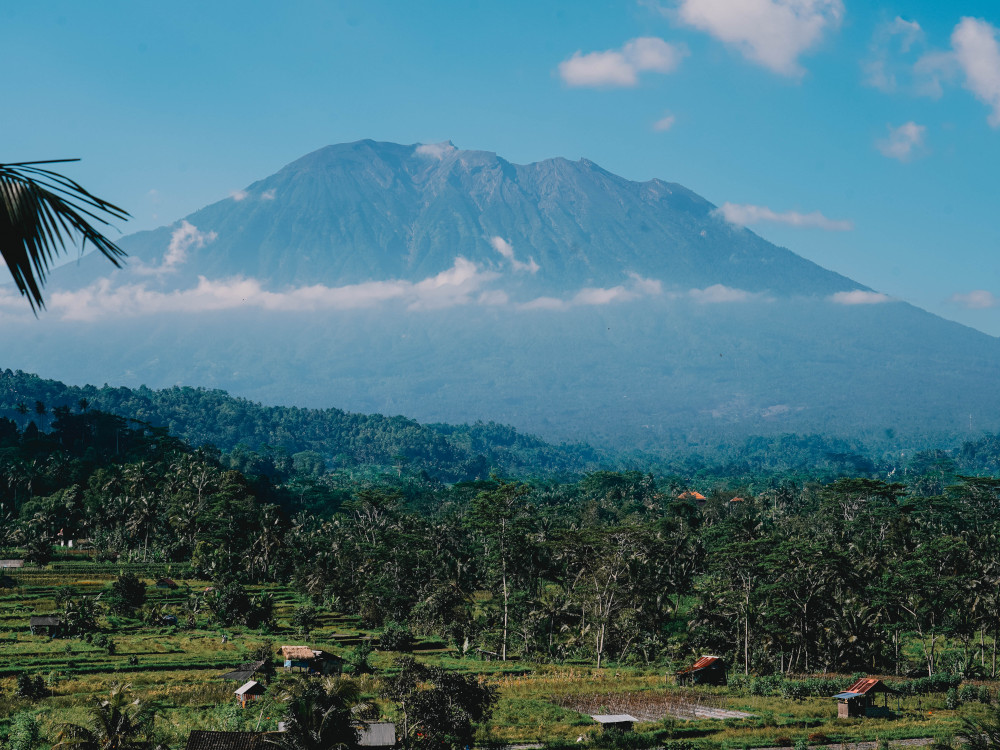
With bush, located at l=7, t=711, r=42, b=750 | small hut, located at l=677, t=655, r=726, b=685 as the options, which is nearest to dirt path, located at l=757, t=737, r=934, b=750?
small hut, located at l=677, t=655, r=726, b=685

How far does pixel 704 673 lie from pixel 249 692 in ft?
64.1

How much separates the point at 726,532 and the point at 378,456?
13417 centimetres

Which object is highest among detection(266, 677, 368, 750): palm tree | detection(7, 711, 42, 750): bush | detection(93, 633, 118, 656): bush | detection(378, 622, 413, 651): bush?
detection(266, 677, 368, 750): palm tree

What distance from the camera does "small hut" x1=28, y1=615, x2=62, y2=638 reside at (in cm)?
4684

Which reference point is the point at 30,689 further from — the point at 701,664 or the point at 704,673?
the point at 704,673

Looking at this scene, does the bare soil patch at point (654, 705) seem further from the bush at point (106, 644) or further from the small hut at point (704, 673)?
the bush at point (106, 644)

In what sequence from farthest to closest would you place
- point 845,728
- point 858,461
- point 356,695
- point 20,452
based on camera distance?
1. point 858,461
2. point 20,452
3. point 845,728
4. point 356,695

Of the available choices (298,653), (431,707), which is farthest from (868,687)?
(298,653)

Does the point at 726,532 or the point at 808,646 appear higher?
the point at 726,532

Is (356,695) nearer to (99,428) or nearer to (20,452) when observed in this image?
(20,452)

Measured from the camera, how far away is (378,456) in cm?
19238

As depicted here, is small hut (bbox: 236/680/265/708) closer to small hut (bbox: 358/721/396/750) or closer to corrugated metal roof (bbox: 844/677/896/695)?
small hut (bbox: 358/721/396/750)

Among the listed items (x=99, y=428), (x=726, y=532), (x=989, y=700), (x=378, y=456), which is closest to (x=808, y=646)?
(x=989, y=700)

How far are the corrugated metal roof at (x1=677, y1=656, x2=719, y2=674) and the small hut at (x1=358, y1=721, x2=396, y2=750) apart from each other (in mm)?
19152
